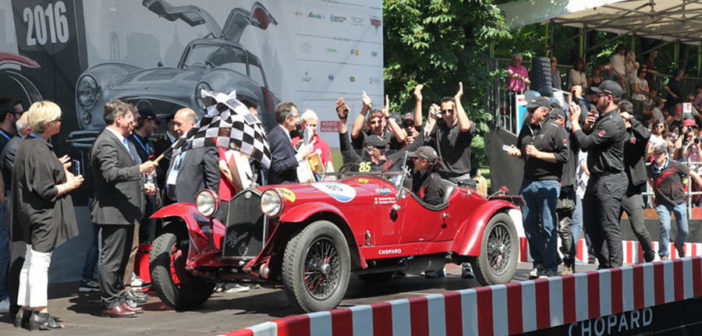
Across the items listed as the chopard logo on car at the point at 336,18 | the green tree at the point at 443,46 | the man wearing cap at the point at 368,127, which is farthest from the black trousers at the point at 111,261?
the green tree at the point at 443,46

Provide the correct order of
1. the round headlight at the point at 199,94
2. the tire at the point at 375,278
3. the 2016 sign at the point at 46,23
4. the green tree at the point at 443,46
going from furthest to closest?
1. the green tree at the point at 443,46
2. the round headlight at the point at 199,94
3. the tire at the point at 375,278
4. the 2016 sign at the point at 46,23

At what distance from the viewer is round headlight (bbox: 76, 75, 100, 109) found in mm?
9555

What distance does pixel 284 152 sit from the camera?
8695mm

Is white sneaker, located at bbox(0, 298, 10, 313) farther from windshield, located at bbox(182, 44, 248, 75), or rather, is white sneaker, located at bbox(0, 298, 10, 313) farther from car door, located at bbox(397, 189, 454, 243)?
car door, located at bbox(397, 189, 454, 243)

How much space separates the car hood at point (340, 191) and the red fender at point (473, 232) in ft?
3.31

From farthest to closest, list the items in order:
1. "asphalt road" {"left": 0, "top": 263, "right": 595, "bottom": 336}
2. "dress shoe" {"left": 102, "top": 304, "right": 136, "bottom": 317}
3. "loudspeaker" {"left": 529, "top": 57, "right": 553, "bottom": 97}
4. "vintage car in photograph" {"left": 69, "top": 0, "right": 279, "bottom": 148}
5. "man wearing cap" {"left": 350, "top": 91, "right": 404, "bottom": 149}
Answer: "loudspeaker" {"left": 529, "top": 57, "right": 553, "bottom": 97}, "man wearing cap" {"left": 350, "top": 91, "right": 404, "bottom": 149}, "vintage car in photograph" {"left": 69, "top": 0, "right": 279, "bottom": 148}, "dress shoe" {"left": 102, "top": 304, "right": 136, "bottom": 317}, "asphalt road" {"left": 0, "top": 263, "right": 595, "bottom": 336}

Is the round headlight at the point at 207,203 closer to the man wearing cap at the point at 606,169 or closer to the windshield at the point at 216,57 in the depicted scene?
the windshield at the point at 216,57

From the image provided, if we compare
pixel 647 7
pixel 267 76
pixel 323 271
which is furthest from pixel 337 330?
pixel 647 7

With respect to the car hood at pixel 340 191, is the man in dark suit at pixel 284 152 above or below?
above

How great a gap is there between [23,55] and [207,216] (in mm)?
3003

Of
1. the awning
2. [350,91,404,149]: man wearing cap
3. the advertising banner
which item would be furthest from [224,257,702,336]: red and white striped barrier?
the awning

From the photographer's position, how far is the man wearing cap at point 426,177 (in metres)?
8.61

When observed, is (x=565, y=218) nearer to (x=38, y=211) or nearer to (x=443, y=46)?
(x=38, y=211)

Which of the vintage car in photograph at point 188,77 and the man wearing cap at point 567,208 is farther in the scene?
the man wearing cap at point 567,208
